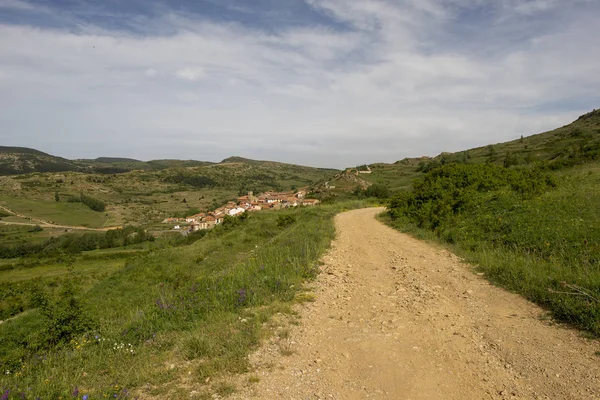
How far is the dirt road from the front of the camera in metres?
3.47

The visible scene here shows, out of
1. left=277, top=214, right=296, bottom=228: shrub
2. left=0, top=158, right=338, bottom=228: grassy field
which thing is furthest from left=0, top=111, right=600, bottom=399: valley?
left=0, top=158, right=338, bottom=228: grassy field

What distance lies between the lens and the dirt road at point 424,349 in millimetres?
3469

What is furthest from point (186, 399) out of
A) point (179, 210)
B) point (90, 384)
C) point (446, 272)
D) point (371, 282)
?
point (179, 210)

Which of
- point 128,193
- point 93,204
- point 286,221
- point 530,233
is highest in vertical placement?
point 530,233

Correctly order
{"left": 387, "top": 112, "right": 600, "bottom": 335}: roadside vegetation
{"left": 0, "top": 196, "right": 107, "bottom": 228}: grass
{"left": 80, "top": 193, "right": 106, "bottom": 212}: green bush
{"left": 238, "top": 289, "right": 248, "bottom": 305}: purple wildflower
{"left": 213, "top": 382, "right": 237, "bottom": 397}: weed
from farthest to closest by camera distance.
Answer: {"left": 80, "top": 193, "right": 106, "bottom": 212}: green bush, {"left": 0, "top": 196, "right": 107, "bottom": 228}: grass, {"left": 238, "top": 289, "right": 248, "bottom": 305}: purple wildflower, {"left": 387, "top": 112, "right": 600, "bottom": 335}: roadside vegetation, {"left": 213, "top": 382, "right": 237, "bottom": 397}: weed

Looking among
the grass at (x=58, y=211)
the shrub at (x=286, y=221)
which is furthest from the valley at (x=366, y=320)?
the grass at (x=58, y=211)

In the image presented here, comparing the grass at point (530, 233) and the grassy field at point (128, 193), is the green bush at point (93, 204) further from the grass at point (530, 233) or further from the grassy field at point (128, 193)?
the grass at point (530, 233)

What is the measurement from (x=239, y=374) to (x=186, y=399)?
0.63m

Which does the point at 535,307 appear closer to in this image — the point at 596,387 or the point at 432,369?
the point at 596,387

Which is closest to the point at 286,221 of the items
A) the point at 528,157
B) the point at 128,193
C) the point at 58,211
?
the point at 528,157

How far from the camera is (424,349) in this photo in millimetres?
4320

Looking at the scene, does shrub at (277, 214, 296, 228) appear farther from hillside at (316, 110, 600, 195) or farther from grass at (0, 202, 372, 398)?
hillside at (316, 110, 600, 195)

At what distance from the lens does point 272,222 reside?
23.2m

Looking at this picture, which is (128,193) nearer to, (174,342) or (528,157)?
(528,157)
